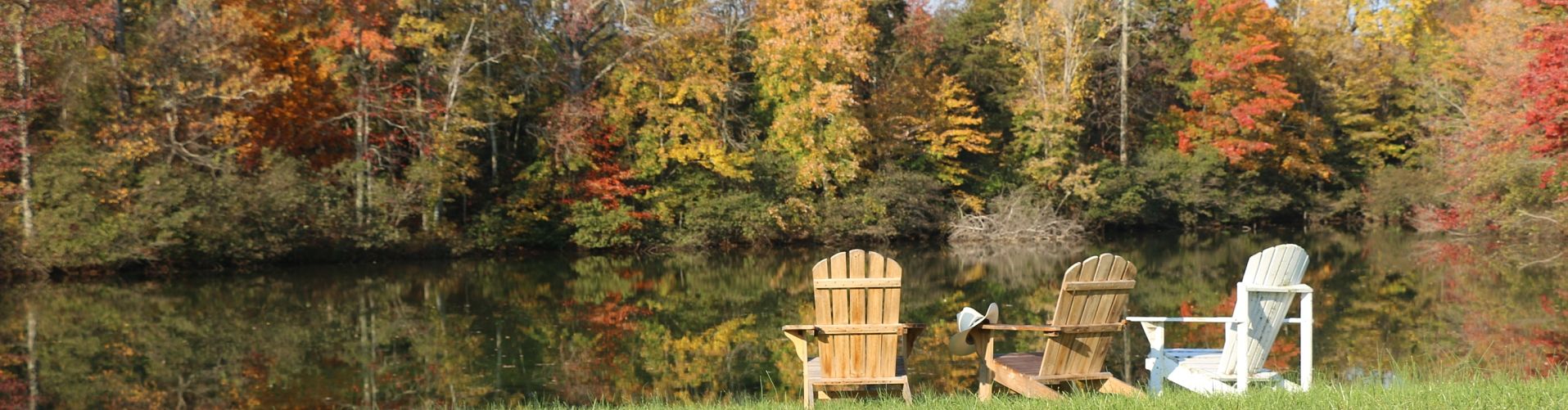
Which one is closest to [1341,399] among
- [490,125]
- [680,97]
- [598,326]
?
[598,326]

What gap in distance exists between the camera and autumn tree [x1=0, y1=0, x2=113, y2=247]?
1870cm

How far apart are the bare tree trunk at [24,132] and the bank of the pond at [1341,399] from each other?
1680 cm

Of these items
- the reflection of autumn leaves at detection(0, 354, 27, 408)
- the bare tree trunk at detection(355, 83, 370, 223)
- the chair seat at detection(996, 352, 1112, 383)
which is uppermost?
the bare tree trunk at detection(355, 83, 370, 223)

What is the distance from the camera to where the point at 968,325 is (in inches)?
278

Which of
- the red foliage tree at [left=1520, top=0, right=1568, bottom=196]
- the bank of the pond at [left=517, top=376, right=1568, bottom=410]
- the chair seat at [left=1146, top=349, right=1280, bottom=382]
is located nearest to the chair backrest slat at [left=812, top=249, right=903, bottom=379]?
the bank of the pond at [left=517, top=376, right=1568, bottom=410]

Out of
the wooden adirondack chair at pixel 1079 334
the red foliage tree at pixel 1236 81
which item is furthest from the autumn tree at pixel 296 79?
the red foliage tree at pixel 1236 81

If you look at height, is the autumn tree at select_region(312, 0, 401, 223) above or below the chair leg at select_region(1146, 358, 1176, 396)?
above

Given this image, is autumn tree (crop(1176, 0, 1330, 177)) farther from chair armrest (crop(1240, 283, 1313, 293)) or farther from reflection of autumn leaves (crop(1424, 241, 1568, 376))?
chair armrest (crop(1240, 283, 1313, 293))

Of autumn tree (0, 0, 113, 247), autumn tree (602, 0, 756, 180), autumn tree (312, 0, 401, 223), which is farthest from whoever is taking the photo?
autumn tree (602, 0, 756, 180)

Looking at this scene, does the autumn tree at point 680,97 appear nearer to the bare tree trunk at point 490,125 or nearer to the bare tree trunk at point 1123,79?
the bare tree trunk at point 490,125

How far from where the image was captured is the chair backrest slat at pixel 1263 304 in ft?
21.0

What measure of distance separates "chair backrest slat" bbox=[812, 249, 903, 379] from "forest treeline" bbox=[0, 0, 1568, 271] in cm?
1355

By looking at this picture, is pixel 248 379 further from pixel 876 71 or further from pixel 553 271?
pixel 876 71

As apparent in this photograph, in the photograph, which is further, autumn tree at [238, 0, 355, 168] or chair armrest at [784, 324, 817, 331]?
autumn tree at [238, 0, 355, 168]
